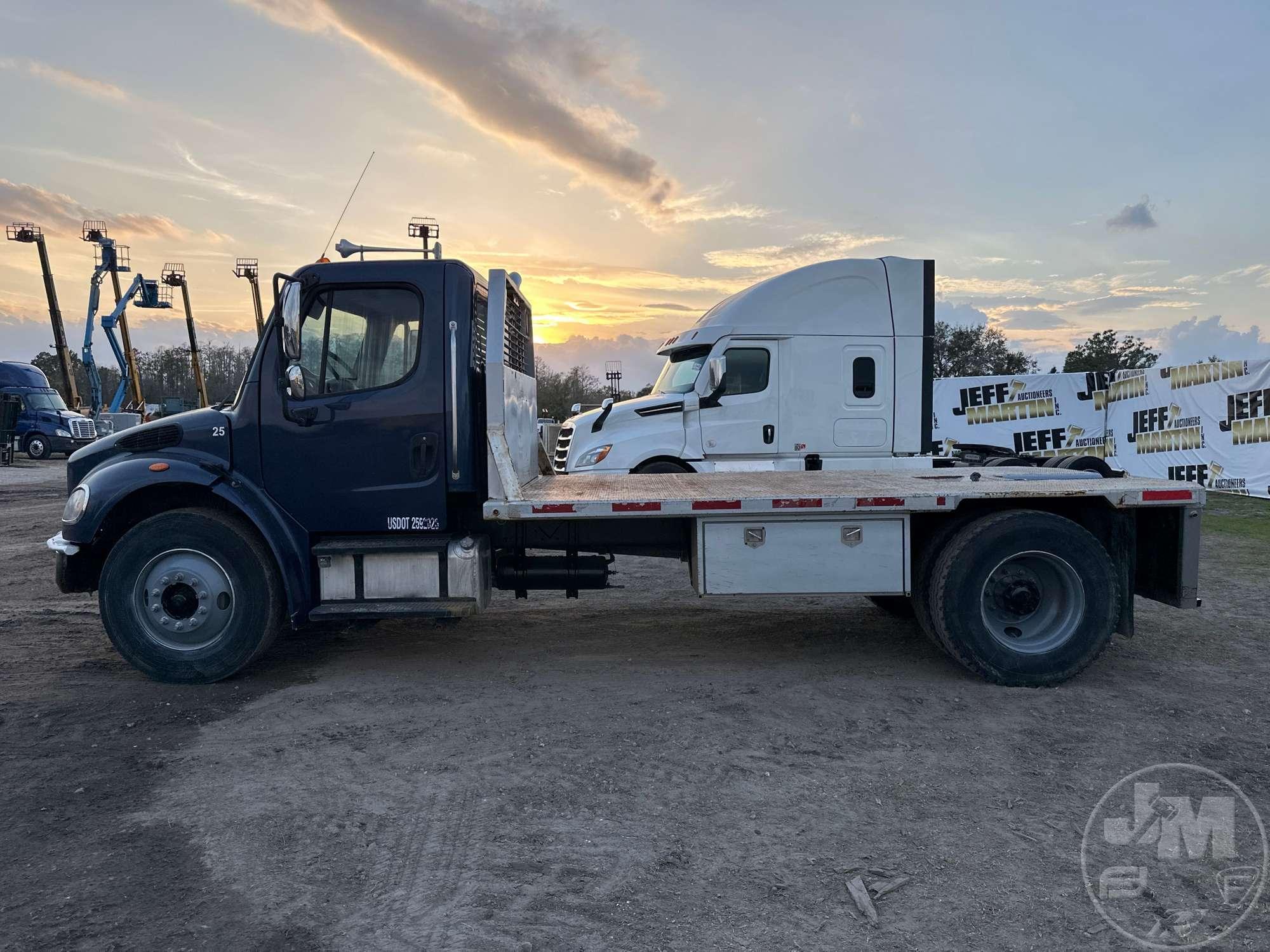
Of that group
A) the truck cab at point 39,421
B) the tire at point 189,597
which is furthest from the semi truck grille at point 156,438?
the truck cab at point 39,421

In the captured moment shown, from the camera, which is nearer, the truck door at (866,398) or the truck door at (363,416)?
the truck door at (363,416)

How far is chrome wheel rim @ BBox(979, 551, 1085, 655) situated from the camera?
210 inches

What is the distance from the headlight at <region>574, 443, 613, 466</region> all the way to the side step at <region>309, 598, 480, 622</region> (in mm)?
4729

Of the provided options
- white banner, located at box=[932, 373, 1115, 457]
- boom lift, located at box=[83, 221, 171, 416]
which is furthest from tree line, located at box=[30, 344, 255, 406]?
white banner, located at box=[932, 373, 1115, 457]

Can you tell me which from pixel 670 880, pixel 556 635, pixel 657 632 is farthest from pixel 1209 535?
pixel 670 880

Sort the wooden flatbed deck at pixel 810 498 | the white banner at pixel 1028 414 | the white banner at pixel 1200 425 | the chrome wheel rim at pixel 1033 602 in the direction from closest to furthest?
the wooden flatbed deck at pixel 810 498
the chrome wheel rim at pixel 1033 602
the white banner at pixel 1200 425
the white banner at pixel 1028 414

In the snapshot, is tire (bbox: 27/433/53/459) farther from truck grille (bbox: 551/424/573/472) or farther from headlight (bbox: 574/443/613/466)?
headlight (bbox: 574/443/613/466)

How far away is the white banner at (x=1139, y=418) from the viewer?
53.1 feet

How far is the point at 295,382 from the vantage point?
5.38 m

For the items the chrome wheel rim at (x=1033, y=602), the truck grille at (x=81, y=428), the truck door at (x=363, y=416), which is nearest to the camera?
the chrome wheel rim at (x=1033, y=602)

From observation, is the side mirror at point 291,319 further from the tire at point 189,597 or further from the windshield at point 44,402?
the windshield at point 44,402

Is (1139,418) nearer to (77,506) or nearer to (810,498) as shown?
(810,498)

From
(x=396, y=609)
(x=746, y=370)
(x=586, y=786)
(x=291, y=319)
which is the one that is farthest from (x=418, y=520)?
(x=746, y=370)

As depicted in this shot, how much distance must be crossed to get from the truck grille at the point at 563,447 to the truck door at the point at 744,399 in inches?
70.3
